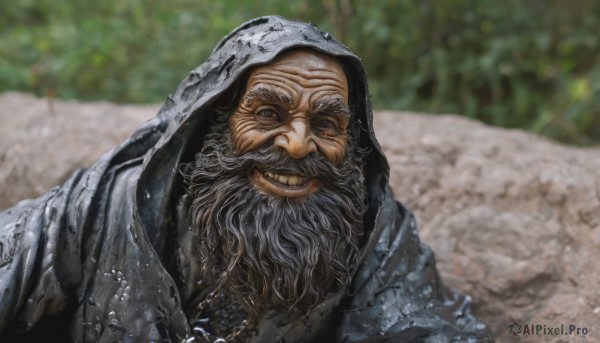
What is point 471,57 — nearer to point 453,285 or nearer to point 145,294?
point 453,285

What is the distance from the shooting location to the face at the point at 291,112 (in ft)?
7.36

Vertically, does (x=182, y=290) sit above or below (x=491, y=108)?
above

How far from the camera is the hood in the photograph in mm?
2287

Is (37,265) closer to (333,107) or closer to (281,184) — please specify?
(281,184)

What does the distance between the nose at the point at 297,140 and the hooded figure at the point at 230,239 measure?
1 cm

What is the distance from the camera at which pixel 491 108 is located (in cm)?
577

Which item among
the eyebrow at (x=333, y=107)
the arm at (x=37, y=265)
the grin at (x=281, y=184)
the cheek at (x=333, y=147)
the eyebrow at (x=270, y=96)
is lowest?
the arm at (x=37, y=265)

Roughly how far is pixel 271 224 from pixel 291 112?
0.32 metres

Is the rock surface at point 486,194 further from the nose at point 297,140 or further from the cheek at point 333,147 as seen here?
the nose at point 297,140

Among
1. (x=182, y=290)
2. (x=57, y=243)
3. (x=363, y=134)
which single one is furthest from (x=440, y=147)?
(x=57, y=243)

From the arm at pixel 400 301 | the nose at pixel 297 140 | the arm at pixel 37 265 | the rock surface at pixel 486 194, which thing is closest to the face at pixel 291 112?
the nose at pixel 297 140

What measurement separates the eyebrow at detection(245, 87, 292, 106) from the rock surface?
1433 mm

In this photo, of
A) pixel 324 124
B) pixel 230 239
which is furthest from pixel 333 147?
pixel 230 239

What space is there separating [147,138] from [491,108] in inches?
143
